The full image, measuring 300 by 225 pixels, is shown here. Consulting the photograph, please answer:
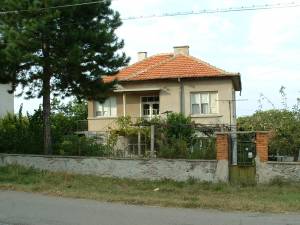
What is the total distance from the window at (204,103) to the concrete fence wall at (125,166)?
13070 millimetres

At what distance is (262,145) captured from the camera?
A: 18328 millimetres

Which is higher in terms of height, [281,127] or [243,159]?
[281,127]

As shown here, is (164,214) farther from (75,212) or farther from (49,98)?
(49,98)

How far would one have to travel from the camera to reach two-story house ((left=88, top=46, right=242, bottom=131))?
1249 inches

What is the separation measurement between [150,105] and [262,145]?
16.0 m

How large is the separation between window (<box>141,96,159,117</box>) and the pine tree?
440 inches

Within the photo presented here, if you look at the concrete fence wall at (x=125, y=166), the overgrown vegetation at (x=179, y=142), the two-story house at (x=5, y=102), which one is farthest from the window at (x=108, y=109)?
the concrete fence wall at (x=125, y=166)

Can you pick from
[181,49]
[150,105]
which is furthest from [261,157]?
[181,49]

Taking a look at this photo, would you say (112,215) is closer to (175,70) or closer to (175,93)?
(175,93)

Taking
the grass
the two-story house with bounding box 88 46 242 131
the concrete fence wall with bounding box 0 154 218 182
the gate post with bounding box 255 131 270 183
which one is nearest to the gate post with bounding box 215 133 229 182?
the concrete fence wall with bounding box 0 154 218 182

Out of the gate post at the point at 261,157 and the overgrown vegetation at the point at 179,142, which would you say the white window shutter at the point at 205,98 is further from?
the gate post at the point at 261,157

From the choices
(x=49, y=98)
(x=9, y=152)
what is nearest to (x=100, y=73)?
(x=49, y=98)

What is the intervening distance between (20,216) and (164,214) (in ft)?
10.8

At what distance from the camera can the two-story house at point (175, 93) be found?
3173cm
